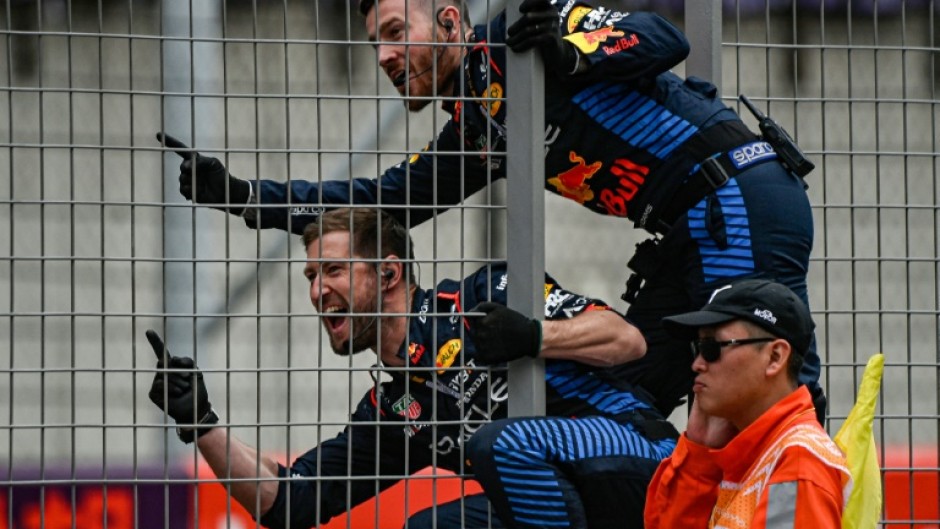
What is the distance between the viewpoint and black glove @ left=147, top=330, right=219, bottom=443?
3.55 meters

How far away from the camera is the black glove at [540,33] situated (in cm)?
351

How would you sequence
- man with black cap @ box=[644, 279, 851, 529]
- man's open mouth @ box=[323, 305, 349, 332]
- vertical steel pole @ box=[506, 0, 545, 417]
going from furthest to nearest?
man's open mouth @ box=[323, 305, 349, 332]
vertical steel pole @ box=[506, 0, 545, 417]
man with black cap @ box=[644, 279, 851, 529]

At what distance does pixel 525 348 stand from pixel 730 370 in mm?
579

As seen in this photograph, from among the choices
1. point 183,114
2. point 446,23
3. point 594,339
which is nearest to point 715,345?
point 594,339

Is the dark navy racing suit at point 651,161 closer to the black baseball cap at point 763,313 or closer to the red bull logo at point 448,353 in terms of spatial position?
the red bull logo at point 448,353

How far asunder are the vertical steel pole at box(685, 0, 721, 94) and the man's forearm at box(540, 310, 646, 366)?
0.79 meters

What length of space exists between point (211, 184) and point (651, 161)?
3.54ft

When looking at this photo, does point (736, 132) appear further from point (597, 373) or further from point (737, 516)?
point (737, 516)

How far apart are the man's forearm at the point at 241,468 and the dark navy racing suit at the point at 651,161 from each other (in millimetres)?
551

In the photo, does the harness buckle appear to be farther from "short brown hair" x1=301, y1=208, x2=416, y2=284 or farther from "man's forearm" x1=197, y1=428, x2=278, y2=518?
"man's forearm" x1=197, y1=428, x2=278, y2=518

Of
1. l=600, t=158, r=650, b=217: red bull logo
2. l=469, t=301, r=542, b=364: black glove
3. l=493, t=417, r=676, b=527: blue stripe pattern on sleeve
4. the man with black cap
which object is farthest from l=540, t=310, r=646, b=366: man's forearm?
the man with black cap

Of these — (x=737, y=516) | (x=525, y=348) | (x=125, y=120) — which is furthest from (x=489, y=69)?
(x=125, y=120)

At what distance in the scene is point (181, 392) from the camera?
11.8 ft

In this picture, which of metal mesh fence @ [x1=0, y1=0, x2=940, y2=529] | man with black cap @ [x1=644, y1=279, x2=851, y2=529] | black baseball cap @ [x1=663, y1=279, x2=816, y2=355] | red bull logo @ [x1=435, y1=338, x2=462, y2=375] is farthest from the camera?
metal mesh fence @ [x1=0, y1=0, x2=940, y2=529]
